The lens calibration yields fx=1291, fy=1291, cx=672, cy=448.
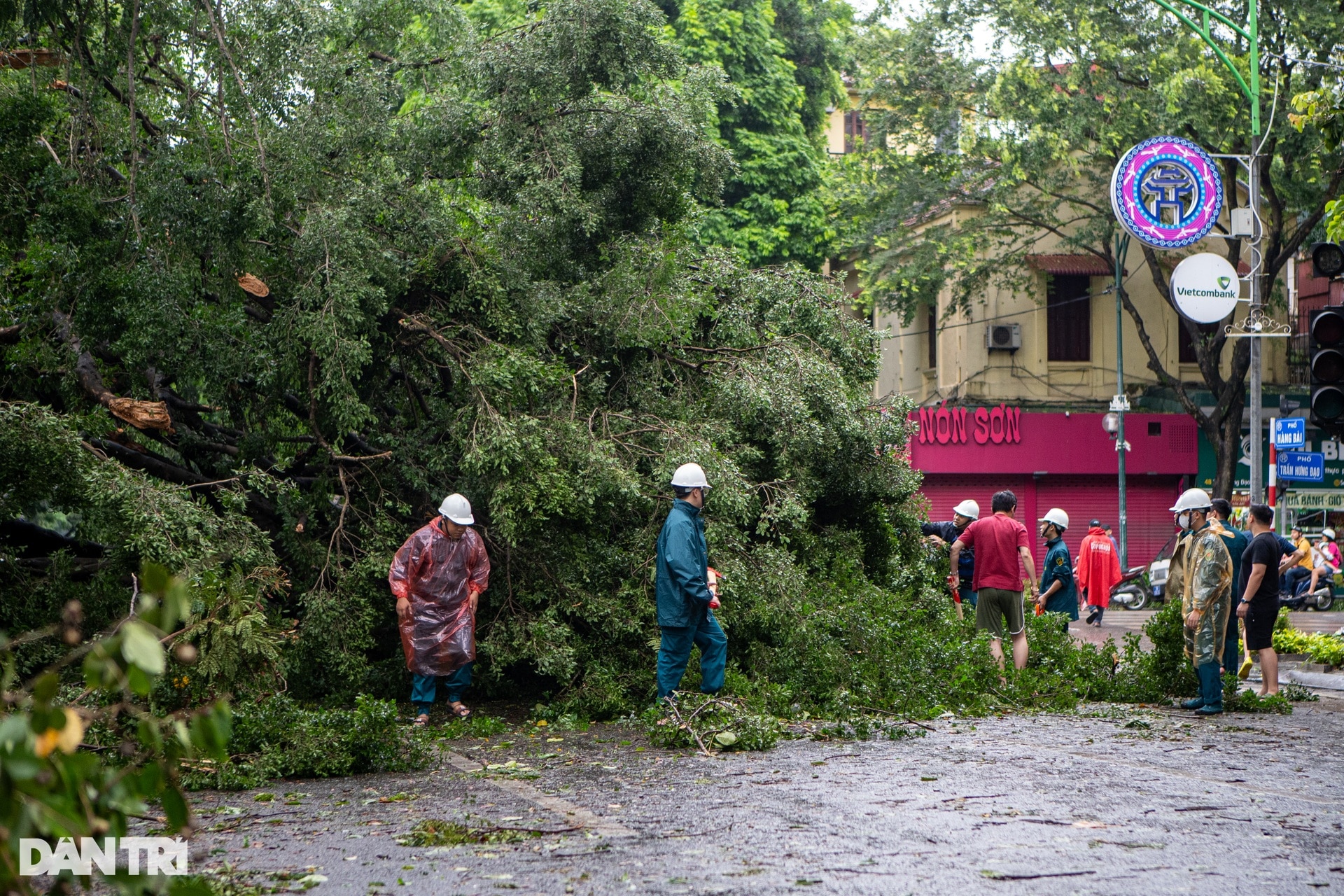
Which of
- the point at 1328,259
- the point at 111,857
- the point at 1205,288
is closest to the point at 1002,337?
the point at 1205,288

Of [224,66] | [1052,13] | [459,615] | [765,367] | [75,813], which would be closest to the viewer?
[75,813]

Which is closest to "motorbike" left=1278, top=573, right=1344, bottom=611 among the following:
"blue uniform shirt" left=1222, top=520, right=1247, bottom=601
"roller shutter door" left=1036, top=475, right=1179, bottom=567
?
"roller shutter door" left=1036, top=475, right=1179, bottom=567

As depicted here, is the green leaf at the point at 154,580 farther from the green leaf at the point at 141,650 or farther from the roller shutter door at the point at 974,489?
the roller shutter door at the point at 974,489

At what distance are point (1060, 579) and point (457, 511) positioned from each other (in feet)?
23.2

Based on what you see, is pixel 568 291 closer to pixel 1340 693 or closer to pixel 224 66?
pixel 224 66

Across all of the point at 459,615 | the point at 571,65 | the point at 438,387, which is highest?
the point at 571,65

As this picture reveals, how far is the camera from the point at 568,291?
11625mm

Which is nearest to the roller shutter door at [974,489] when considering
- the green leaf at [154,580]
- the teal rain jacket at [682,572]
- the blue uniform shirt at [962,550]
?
the blue uniform shirt at [962,550]

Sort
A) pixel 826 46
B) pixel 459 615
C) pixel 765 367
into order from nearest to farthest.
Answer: pixel 459 615
pixel 765 367
pixel 826 46

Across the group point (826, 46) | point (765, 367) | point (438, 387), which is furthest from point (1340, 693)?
point (826, 46)

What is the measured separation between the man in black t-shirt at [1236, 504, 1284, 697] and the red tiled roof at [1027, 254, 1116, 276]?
66.0 feet

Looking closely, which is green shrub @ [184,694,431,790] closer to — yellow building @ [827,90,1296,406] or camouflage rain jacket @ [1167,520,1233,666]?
camouflage rain jacket @ [1167,520,1233,666]

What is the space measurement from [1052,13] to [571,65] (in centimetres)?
1597

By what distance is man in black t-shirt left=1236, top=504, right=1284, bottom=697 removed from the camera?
10.9m
